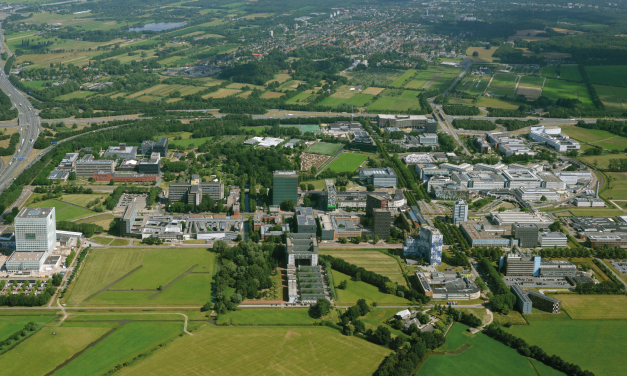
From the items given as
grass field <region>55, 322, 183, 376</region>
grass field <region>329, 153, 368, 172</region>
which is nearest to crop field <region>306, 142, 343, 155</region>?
grass field <region>329, 153, 368, 172</region>

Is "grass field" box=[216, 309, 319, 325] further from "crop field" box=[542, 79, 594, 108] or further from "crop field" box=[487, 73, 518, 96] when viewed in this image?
"crop field" box=[487, 73, 518, 96]

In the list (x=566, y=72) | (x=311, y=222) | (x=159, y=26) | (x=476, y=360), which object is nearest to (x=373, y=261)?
(x=311, y=222)

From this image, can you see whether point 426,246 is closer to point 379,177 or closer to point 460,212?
point 460,212

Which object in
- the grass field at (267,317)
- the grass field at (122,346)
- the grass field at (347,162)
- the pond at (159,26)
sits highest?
the pond at (159,26)

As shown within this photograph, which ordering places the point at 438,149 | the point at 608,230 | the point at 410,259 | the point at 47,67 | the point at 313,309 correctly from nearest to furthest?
the point at 313,309 → the point at 410,259 → the point at 608,230 → the point at 438,149 → the point at 47,67

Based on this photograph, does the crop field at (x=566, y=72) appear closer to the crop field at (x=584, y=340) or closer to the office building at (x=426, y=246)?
the office building at (x=426, y=246)

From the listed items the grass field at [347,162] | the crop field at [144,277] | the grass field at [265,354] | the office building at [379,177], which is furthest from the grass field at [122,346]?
the grass field at [347,162]

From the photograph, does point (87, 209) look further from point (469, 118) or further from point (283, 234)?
point (469, 118)

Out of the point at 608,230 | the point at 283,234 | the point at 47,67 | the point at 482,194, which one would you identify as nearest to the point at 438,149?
the point at 482,194
